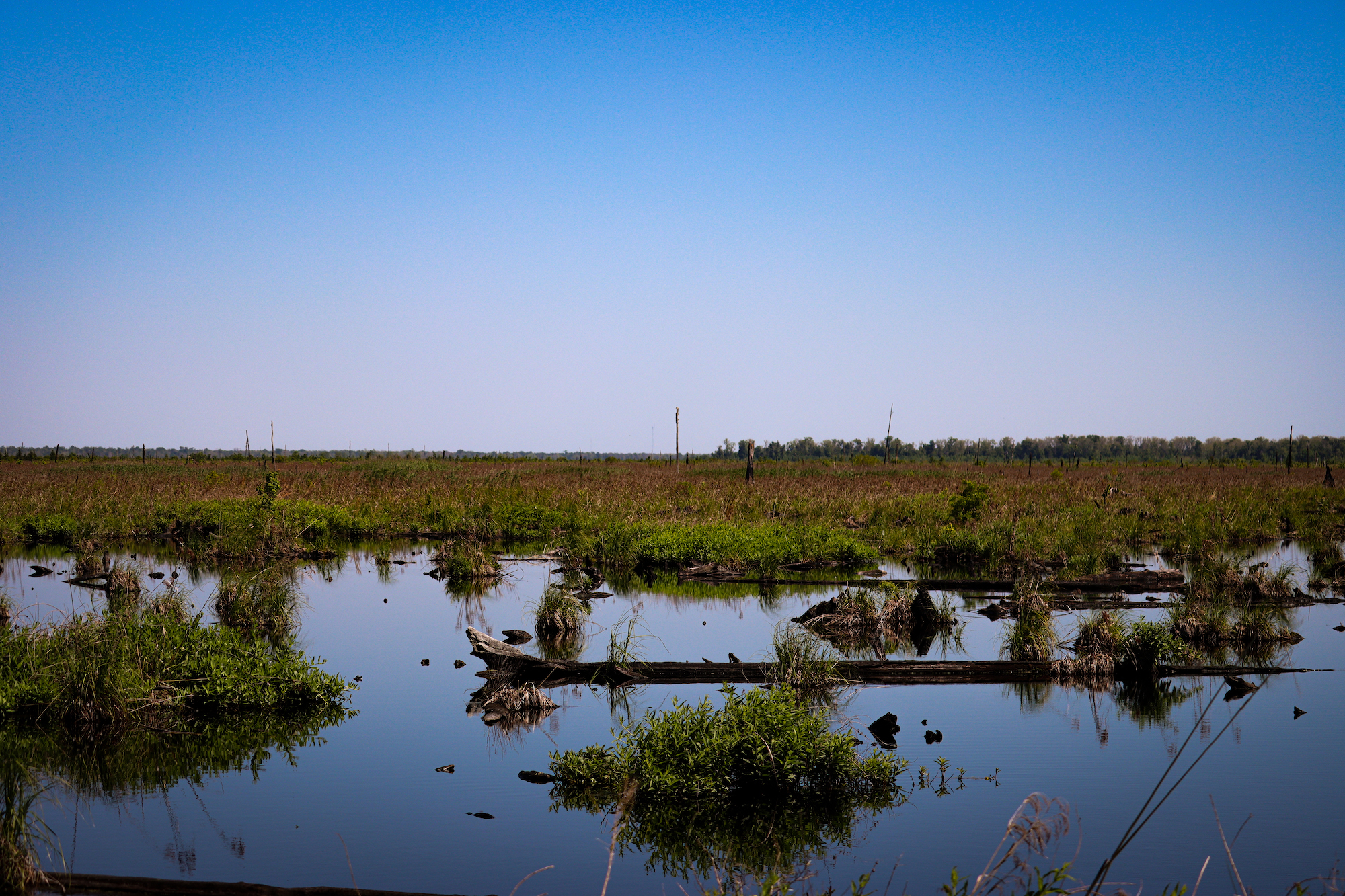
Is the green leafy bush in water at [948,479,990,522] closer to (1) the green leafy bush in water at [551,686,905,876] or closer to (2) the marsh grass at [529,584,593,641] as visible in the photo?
(2) the marsh grass at [529,584,593,641]

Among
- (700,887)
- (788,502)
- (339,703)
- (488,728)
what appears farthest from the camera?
(788,502)

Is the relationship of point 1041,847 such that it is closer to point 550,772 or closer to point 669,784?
point 669,784

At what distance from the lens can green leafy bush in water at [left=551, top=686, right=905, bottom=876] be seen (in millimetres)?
7496

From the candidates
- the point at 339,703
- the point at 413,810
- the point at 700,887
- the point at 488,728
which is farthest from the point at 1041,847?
the point at 339,703

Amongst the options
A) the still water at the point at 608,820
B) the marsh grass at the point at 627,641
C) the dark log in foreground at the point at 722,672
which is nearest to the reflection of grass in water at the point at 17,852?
the still water at the point at 608,820

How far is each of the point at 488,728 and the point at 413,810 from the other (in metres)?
2.19

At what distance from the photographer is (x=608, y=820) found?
7867 mm

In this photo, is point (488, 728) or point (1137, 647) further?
point (1137, 647)

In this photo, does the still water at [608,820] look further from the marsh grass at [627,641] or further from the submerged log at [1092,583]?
the submerged log at [1092,583]

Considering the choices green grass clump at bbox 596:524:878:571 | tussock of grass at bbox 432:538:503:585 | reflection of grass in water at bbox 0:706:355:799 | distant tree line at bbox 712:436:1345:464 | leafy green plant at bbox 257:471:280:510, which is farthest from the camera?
distant tree line at bbox 712:436:1345:464

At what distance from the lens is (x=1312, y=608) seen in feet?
57.2

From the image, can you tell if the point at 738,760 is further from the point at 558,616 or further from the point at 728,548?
the point at 728,548

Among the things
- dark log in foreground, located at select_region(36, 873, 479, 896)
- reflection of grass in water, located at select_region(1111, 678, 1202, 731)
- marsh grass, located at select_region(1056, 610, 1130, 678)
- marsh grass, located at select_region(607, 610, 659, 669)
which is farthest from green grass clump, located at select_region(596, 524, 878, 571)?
dark log in foreground, located at select_region(36, 873, 479, 896)

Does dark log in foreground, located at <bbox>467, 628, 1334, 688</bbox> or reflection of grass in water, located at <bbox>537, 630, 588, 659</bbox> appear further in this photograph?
reflection of grass in water, located at <bbox>537, 630, 588, 659</bbox>
